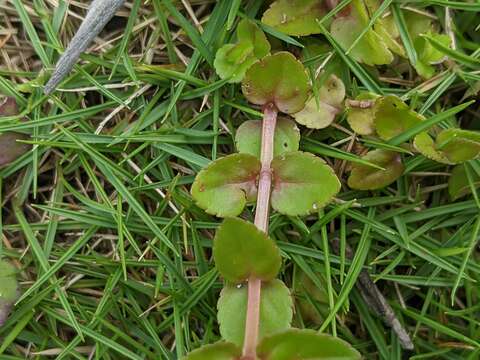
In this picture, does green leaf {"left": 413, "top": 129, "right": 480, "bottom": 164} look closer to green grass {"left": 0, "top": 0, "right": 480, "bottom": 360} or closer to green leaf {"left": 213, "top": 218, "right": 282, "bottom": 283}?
green grass {"left": 0, "top": 0, "right": 480, "bottom": 360}

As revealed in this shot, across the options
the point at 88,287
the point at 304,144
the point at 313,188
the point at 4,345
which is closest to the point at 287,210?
the point at 313,188

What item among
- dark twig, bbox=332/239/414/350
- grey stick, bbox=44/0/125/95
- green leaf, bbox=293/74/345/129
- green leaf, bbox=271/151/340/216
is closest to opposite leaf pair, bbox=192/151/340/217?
green leaf, bbox=271/151/340/216

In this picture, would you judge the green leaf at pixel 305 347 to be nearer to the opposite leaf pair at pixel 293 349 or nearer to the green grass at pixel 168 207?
the opposite leaf pair at pixel 293 349

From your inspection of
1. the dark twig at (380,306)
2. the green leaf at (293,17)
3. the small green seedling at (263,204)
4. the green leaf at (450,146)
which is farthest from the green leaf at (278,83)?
the dark twig at (380,306)

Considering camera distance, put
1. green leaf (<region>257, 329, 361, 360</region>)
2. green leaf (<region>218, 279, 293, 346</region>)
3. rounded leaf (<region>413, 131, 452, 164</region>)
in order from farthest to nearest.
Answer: rounded leaf (<region>413, 131, 452, 164</region>) < green leaf (<region>218, 279, 293, 346</region>) < green leaf (<region>257, 329, 361, 360</region>)

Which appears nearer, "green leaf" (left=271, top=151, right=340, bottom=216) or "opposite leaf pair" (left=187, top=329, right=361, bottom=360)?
"opposite leaf pair" (left=187, top=329, right=361, bottom=360)

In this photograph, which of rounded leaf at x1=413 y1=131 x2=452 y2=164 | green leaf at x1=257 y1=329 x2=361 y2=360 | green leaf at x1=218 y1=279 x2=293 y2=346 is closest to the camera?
green leaf at x1=257 y1=329 x2=361 y2=360

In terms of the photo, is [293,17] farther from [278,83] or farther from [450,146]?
[450,146]

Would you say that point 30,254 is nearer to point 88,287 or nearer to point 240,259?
point 88,287
